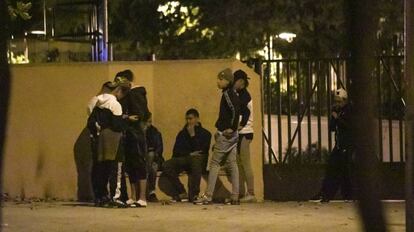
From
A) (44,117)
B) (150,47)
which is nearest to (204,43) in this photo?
(150,47)

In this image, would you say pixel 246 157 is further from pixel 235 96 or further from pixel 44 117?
pixel 44 117

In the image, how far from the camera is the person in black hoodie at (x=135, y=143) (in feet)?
37.6

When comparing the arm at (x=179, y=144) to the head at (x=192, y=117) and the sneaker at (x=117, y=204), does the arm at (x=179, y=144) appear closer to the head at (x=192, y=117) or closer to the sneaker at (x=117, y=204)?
the head at (x=192, y=117)

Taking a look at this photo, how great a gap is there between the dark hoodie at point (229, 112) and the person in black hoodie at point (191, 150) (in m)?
0.48

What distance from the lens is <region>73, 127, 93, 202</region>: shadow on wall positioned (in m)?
12.3

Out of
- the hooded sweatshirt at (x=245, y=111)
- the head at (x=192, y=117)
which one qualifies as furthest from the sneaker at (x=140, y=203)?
the hooded sweatshirt at (x=245, y=111)

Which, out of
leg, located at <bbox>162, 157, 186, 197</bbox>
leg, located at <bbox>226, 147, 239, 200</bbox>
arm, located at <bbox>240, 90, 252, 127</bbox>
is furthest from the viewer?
leg, located at <bbox>162, 157, 186, 197</bbox>

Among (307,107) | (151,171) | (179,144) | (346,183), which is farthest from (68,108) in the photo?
(346,183)

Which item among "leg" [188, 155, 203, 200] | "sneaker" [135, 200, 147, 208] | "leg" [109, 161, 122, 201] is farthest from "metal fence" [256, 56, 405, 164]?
"leg" [109, 161, 122, 201]

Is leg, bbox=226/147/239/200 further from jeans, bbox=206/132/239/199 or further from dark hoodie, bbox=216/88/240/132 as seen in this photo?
dark hoodie, bbox=216/88/240/132

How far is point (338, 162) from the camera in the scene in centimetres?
1216

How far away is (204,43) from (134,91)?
36.0 ft

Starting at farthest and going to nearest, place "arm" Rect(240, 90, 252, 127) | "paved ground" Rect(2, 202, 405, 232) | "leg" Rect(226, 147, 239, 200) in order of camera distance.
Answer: "arm" Rect(240, 90, 252, 127) → "leg" Rect(226, 147, 239, 200) → "paved ground" Rect(2, 202, 405, 232)

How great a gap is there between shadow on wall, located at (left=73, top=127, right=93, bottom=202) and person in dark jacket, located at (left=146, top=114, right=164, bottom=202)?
2.75 ft
